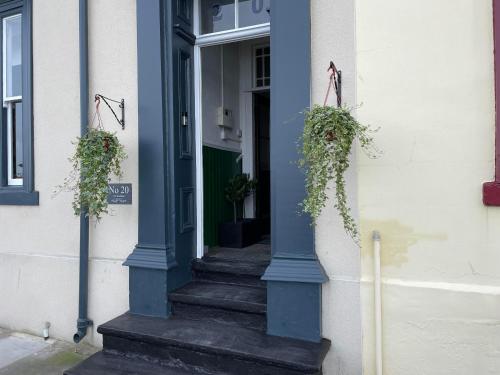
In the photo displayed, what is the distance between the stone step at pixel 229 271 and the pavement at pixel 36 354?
4.22 feet

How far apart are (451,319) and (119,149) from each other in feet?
9.46

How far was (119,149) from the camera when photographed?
138 inches

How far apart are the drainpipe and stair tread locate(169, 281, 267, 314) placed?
3.28 feet

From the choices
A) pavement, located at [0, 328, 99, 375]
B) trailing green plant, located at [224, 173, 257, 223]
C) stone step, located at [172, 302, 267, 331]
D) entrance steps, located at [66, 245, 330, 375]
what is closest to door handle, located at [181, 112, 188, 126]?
trailing green plant, located at [224, 173, 257, 223]

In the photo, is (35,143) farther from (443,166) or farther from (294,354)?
(443,166)

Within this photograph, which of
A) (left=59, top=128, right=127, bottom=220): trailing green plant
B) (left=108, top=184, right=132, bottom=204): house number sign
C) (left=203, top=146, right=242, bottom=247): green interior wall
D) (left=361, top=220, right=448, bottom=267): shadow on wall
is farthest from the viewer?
(left=203, top=146, right=242, bottom=247): green interior wall

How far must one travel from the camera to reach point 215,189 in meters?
4.61

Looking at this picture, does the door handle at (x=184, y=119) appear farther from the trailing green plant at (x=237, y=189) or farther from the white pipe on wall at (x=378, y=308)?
the white pipe on wall at (x=378, y=308)

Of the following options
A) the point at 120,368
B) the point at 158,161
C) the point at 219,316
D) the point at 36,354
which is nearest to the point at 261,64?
the point at 158,161

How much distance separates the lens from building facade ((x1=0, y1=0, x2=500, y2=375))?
8.64 feet

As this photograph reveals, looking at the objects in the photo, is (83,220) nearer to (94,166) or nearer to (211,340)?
(94,166)

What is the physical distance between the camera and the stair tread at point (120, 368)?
118 inches

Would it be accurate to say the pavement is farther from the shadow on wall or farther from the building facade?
the shadow on wall

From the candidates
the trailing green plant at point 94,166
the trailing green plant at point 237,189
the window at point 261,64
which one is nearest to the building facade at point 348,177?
the trailing green plant at point 94,166
